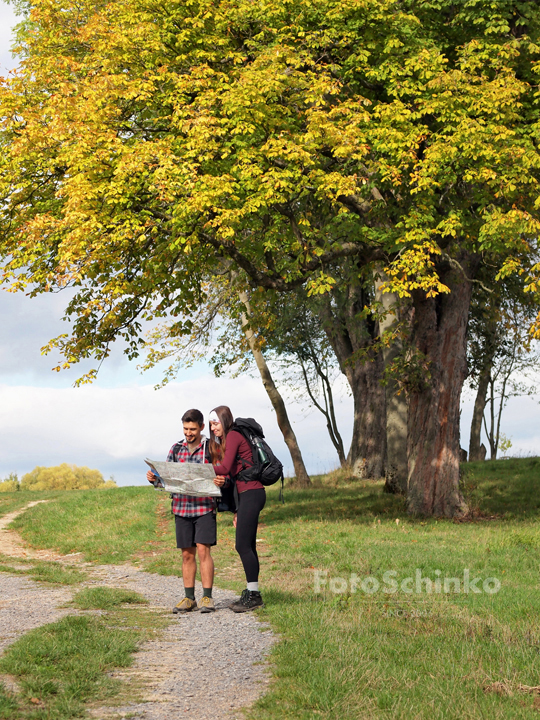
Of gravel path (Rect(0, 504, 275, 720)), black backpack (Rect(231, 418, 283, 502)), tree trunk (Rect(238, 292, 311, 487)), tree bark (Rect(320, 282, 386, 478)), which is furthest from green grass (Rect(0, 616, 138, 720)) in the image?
tree bark (Rect(320, 282, 386, 478))

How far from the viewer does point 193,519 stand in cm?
787

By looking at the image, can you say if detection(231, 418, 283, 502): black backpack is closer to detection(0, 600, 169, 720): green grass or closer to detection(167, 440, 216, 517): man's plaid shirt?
detection(167, 440, 216, 517): man's plaid shirt

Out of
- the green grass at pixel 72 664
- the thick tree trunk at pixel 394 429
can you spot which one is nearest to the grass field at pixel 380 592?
the thick tree trunk at pixel 394 429

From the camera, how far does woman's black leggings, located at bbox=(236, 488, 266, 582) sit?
7488 mm

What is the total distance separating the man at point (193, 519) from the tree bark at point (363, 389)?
17042mm

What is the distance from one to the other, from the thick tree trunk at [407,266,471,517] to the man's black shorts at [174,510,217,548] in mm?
10616

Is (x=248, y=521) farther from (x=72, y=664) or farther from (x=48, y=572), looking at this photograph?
(x=48, y=572)

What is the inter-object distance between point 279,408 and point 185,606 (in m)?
15.1

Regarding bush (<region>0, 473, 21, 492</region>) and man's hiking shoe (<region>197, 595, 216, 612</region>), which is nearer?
man's hiking shoe (<region>197, 595, 216, 612</region>)

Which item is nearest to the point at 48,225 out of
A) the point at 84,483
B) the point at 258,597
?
the point at 258,597

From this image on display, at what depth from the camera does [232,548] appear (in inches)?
569

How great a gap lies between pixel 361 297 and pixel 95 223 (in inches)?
538

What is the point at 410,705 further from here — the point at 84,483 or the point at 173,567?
the point at 84,483

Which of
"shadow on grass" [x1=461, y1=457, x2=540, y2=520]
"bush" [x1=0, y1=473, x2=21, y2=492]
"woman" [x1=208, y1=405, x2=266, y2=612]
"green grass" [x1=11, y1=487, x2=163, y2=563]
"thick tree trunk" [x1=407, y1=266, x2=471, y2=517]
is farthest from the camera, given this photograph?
"bush" [x1=0, y1=473, x2=21, y2=492]
